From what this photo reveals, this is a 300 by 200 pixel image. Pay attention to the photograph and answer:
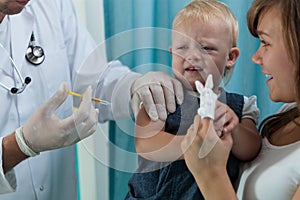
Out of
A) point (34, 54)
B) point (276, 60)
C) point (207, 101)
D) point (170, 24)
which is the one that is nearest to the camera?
point (207, 101)

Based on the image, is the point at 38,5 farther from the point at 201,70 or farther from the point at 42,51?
the point at 201,70

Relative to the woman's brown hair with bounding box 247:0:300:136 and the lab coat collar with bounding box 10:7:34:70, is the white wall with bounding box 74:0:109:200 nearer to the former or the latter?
the lab coat collar with bounding box 10:7:34:70

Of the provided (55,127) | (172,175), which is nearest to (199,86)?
(172,175)

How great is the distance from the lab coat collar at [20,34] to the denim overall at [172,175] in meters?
0.46

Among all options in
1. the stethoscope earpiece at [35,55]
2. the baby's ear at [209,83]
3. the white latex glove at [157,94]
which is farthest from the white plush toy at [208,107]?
the stethoscope earpiece at [35,55]

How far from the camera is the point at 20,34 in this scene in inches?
51.5

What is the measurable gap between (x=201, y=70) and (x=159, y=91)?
0.12 metres

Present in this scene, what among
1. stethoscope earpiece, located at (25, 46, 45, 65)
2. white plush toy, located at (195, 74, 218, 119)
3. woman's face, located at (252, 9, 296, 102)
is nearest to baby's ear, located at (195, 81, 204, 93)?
white plush toy, located at (195, 74, 218, 119)

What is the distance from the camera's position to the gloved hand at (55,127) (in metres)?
1.08

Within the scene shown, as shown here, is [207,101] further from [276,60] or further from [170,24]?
[170,24]

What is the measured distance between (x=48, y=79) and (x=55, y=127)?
280mm

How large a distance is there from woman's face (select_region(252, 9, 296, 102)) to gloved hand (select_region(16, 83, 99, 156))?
16.2 inches

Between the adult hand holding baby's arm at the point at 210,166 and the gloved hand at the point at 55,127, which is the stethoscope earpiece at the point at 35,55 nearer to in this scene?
the gloved hand at the point at 55,127

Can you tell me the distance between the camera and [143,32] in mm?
1072
